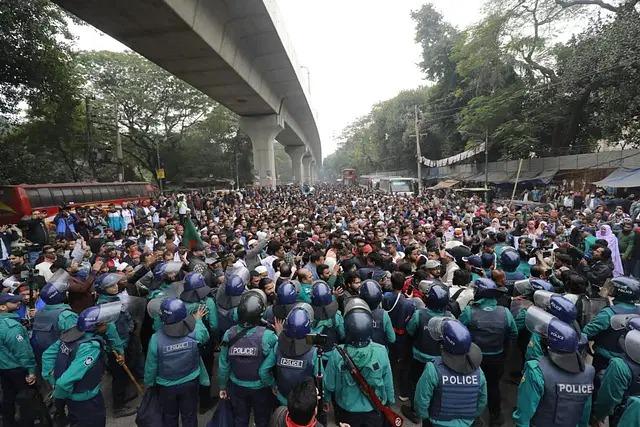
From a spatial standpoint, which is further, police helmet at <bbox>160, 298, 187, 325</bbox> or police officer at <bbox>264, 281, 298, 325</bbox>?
police officer at <bbox>264, 281, 298, 325</bbox>

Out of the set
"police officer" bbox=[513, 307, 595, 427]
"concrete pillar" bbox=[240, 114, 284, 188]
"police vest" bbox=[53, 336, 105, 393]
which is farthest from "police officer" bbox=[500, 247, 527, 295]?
"concrete pillar" bbox=[240, 114, 284, 188]

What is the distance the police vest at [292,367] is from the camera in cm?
312

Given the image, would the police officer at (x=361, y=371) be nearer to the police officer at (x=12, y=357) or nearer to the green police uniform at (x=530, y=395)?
the green police uniform at (x=530, y=395)

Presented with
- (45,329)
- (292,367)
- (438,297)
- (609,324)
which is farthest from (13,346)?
(609,324)

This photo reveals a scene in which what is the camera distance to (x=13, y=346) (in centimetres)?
379

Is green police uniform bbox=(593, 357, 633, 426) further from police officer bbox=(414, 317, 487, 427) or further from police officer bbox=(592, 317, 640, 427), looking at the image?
police officer bbox=(414, 317, 487, 427)

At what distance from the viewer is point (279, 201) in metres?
→ 23.4

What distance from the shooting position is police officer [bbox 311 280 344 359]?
381 centimetres

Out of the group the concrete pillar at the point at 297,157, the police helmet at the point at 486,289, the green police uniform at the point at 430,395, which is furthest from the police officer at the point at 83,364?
the concrete pillar at the point at 297,157

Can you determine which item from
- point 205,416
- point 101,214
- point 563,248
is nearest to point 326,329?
point 205,416

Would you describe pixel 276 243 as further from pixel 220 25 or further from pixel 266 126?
pixel 266 126

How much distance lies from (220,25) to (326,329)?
40.6 feet

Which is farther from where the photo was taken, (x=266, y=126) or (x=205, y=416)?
(x=266, y=126)

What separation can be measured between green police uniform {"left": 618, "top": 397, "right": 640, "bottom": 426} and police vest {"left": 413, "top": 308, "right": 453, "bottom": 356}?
1.61 m
